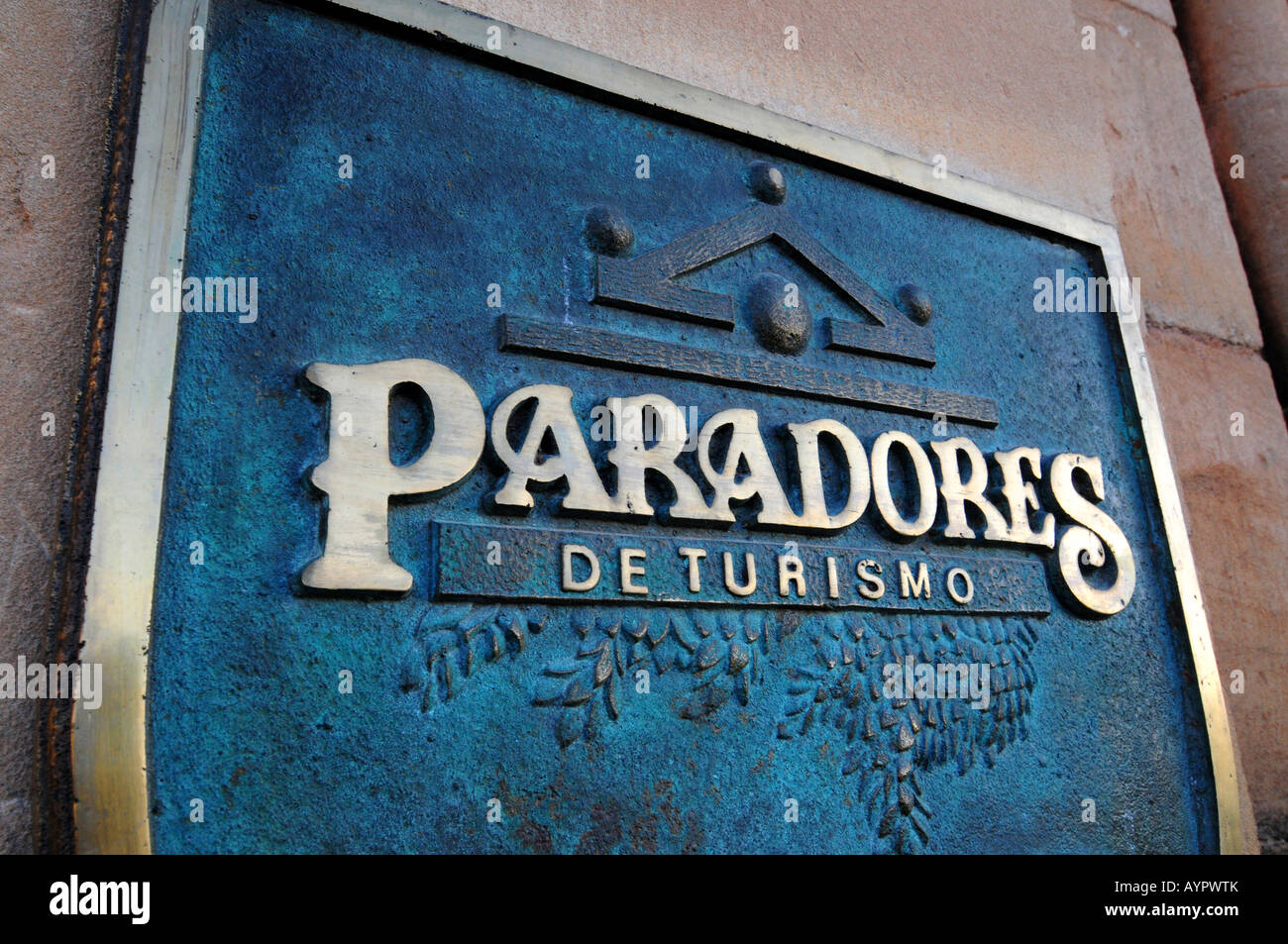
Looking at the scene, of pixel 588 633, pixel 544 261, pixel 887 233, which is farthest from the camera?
pixel 887 233

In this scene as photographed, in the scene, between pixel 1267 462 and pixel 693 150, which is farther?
pixel 1267 462

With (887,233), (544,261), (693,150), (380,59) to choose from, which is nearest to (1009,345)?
(887,233)

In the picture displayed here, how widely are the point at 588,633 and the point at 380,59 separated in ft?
2.37

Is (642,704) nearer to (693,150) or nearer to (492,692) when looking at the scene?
(492,692)

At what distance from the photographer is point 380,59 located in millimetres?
1158

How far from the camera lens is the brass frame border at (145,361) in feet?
2.62
